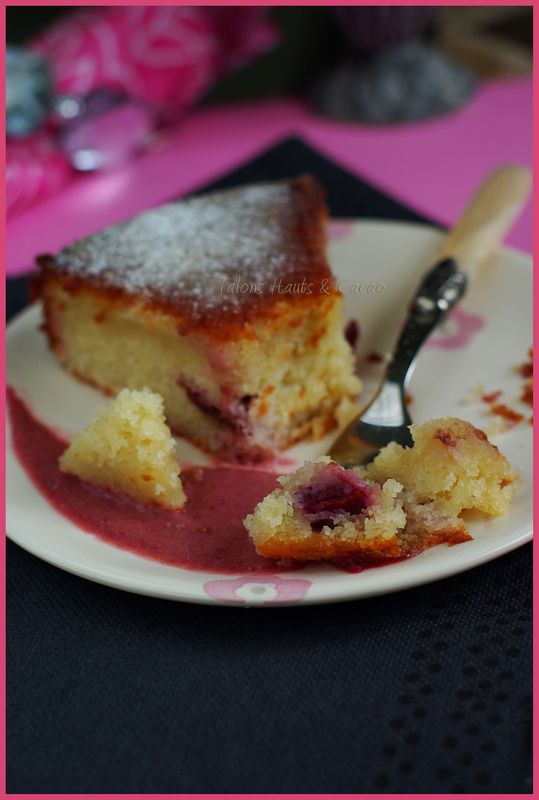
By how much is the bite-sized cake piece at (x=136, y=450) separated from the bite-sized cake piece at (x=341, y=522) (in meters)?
0.23

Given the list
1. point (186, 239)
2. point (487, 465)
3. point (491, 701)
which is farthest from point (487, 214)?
point (491, 701)

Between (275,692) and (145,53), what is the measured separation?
2.45m

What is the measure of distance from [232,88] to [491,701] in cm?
272

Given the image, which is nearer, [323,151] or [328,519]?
[328,519]

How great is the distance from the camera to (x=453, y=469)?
1464mm

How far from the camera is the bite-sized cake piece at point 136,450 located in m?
1.62

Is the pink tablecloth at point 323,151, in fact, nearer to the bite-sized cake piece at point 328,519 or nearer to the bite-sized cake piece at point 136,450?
the bite-sized cake piece at point 136,450

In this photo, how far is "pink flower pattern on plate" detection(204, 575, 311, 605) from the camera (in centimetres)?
136

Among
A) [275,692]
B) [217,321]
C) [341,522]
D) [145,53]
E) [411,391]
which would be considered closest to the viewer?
[275,692]

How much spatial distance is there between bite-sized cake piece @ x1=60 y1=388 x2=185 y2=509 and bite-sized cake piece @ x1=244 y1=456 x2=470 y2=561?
0.23 m

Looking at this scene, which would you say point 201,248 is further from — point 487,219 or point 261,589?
point 261,589

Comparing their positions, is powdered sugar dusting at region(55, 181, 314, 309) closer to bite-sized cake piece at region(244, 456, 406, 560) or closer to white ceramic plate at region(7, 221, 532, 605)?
white ceramic plate at region(7, 221, 532, 605)

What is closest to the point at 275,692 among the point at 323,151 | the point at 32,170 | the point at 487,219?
the point at 487,219

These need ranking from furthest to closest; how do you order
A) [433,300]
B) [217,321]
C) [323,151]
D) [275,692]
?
[323,151] → [433,300] → [217,321] → [275,692]
